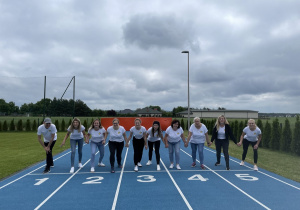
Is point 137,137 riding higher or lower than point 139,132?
lower

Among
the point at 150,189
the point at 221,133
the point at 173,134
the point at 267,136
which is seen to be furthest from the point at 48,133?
the point at 267,136

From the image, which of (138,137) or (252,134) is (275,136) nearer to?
(252,134)

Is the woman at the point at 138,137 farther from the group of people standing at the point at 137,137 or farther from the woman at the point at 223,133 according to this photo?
the woman at the point at 223,133

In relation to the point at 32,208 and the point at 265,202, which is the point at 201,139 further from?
the point at 32,208

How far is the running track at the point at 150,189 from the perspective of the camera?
537 centimetres

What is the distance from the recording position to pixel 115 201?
18.1 feet

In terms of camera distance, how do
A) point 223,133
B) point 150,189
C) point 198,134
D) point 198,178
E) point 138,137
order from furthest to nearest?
point 223,133
point 198,134
point 138,137
point 198,178
point 150,189

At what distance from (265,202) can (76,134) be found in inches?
234

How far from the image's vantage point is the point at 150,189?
6.43 metres

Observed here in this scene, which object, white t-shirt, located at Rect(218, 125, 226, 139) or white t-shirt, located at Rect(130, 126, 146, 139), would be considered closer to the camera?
white t-shirt, located at Rect(130, 126, 146, 139)

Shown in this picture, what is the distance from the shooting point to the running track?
17.6 feet

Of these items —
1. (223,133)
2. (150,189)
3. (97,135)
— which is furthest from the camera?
(223,133)

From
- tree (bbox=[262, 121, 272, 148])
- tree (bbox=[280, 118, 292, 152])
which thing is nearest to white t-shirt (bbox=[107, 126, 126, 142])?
tree (bbox=[280, 118, 292, 152])

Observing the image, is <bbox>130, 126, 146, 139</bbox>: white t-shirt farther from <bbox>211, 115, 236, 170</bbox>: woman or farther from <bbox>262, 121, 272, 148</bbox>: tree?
<bbox>262, 121, 272, 148</bbox>: tree
